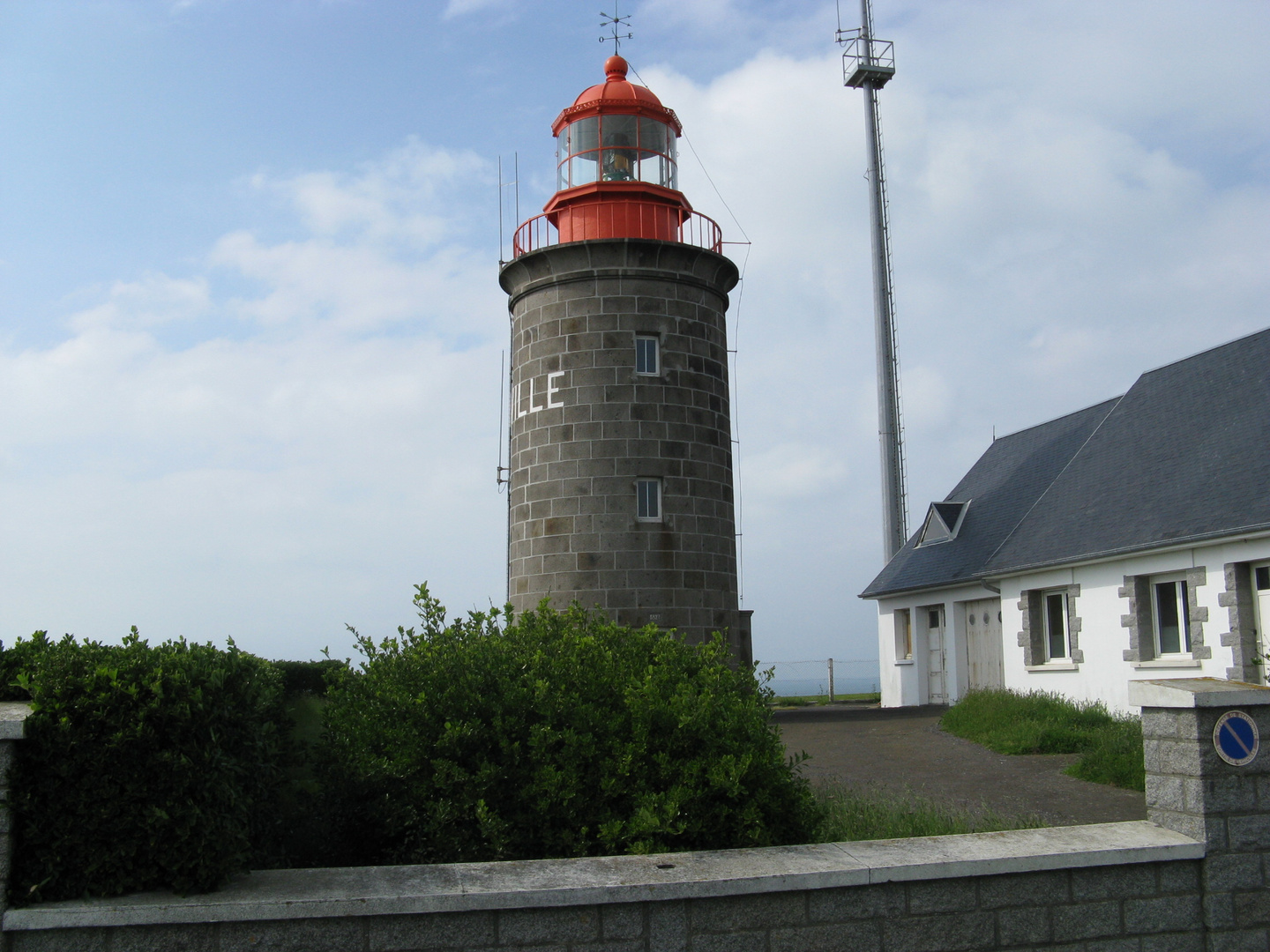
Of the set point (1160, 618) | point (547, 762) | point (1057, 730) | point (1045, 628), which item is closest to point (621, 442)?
point (1057, 730)

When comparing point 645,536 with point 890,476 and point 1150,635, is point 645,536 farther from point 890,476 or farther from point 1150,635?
point 890,476

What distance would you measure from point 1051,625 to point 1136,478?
2834 millimetres

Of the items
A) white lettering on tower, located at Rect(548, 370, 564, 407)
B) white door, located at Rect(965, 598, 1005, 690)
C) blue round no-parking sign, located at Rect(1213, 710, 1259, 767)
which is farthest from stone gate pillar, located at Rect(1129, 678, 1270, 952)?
white door, located at Rect(965, 598, 1005, 690)

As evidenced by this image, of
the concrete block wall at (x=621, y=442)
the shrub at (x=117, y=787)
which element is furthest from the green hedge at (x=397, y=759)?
the concrete block wall at (x=621, y=442)

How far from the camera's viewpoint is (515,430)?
15195 millimetres

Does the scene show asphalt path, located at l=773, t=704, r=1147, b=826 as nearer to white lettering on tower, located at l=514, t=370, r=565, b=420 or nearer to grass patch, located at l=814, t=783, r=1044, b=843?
grass patch, located at l=814, t=783, r=1044, b=843

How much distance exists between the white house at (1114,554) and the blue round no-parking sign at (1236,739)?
8255mm

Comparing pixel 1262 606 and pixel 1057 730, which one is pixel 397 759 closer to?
pixel 1057 730

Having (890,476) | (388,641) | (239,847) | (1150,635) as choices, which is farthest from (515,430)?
(890,476)

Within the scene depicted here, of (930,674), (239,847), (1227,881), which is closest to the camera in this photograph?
(239,847)

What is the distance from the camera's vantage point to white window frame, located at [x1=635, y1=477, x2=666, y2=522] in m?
14.1

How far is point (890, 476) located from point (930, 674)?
7095mm

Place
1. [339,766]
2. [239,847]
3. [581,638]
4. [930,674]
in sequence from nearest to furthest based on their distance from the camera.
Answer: [239,847] < [339,766] < [581,638] < [930,674]

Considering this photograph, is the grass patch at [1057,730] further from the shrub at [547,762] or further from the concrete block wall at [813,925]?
the shrub at [547,762]
